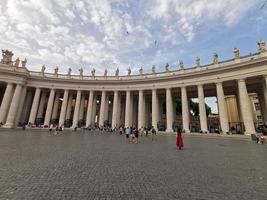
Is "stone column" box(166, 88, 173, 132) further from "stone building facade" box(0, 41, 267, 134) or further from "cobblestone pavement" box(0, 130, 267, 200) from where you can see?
"cobblestone pavement" box(0, 130, 267, 200)

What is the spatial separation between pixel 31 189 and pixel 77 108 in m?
40.1

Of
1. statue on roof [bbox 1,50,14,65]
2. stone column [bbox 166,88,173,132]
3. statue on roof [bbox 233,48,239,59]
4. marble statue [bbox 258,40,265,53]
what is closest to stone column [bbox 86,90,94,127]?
stone column [bbox 166,88,173,132]

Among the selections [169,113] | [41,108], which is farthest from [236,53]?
[41,108]

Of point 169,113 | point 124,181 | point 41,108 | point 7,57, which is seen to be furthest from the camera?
point 41,108

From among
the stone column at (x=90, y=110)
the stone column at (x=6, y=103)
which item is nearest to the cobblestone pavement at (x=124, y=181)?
the stone column at (x=90, y=110)

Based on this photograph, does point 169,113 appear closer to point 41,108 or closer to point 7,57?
point 41,108

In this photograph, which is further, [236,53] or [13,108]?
[13,108]

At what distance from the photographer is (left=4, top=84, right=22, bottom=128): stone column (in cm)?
3541

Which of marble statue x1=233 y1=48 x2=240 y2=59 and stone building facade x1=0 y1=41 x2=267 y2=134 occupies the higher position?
marble statue x1=233 y1=48 x2=240 y2=59

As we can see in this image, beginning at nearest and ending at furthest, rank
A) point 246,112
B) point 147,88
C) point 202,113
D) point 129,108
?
point 246,112
point 202,113
point 147,88
point 129,108

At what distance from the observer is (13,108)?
120 ft

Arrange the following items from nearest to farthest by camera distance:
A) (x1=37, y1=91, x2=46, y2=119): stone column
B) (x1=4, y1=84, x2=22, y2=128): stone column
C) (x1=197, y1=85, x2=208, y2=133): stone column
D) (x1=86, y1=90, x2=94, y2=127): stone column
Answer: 1. (x1=197, y1=85, x2=208, y2=133): stone column
2. (x1=4, y1=84, x2=22, y2=128): stone column
3. (x1=86, y1=90, x2=94, y2=127): stone column
4. (x1=37, y1=91, x2=46, y2=119): stone column

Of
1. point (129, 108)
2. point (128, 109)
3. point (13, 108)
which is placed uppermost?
point (129, 108)

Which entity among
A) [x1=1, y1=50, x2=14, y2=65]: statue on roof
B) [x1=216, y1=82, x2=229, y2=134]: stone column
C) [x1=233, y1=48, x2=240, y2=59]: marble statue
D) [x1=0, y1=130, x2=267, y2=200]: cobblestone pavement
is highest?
[x1=1, y1=50, x2=14, y2=65]: statue on roof
